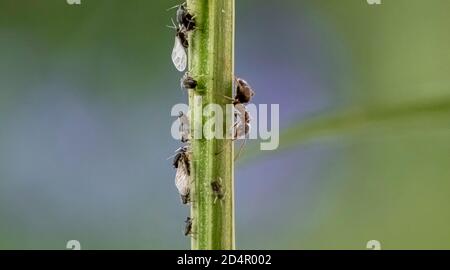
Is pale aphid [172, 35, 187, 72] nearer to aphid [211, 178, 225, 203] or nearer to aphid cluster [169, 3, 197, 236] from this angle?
aphid cluster [169, 3, 197, 236]

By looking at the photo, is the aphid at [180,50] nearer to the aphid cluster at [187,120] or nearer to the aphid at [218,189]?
the aphid cluster at [187,120]

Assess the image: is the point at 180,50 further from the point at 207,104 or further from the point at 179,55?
the point at 207,104

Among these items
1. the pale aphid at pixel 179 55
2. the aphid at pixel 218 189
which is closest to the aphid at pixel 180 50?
the pale aphid at pixel 179 55

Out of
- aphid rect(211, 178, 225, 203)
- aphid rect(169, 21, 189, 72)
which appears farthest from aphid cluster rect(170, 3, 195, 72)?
aphid rect(211, 178, 225, 203)

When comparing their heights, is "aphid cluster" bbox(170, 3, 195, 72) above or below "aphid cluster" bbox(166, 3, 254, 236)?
above

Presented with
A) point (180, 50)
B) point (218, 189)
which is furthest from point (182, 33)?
point (218, 189)
